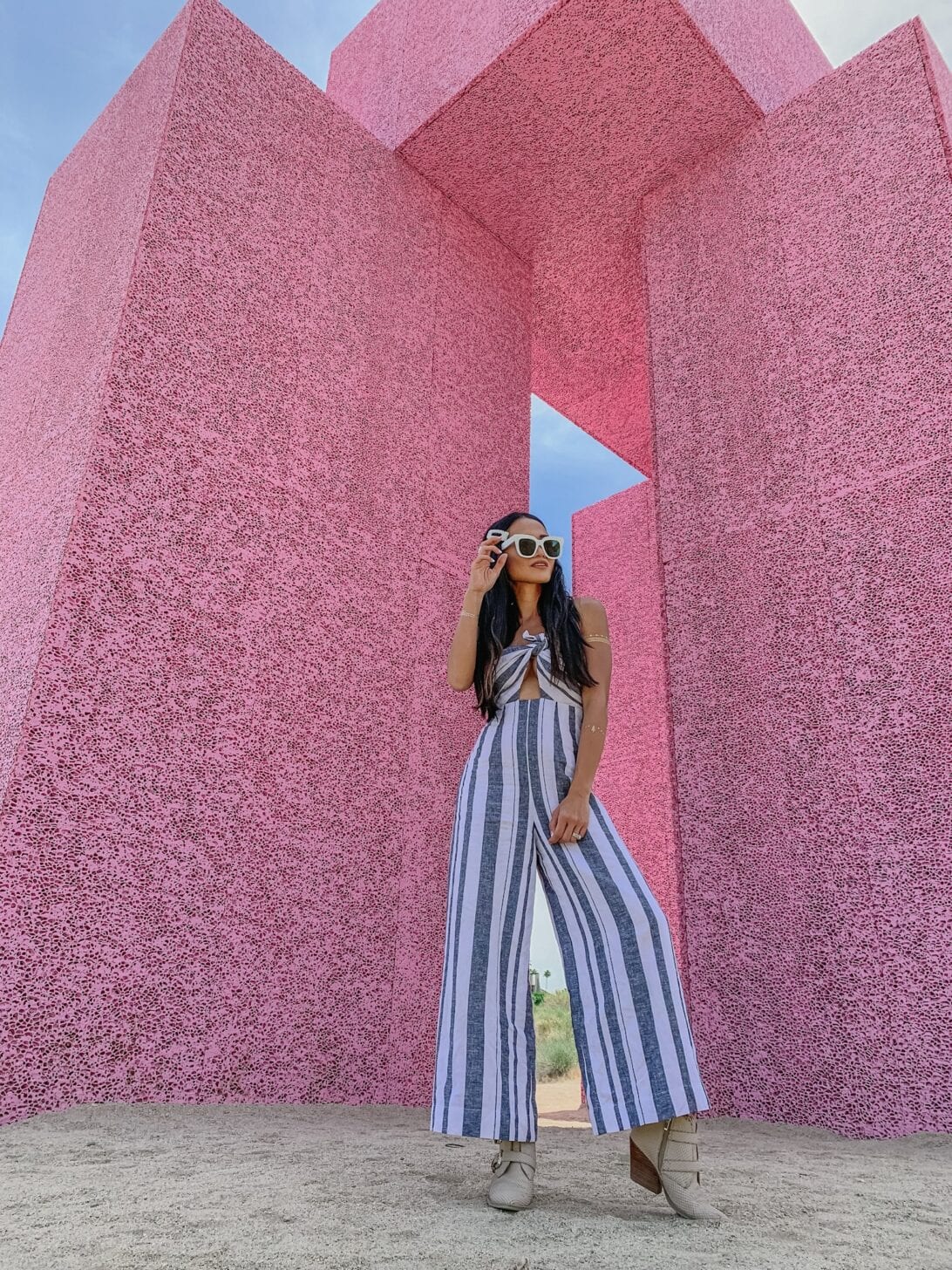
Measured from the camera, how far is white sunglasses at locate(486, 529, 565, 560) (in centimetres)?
168

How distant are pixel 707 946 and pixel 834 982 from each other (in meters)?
0.38

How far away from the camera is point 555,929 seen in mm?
1368

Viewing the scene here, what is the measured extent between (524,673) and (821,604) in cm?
133

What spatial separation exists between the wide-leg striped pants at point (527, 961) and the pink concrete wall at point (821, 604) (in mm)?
1026

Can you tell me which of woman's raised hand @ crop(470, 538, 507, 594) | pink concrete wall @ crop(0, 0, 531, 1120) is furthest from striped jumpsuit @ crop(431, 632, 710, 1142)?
pink concrete wall @ crop(0, 0, 531, 1120)

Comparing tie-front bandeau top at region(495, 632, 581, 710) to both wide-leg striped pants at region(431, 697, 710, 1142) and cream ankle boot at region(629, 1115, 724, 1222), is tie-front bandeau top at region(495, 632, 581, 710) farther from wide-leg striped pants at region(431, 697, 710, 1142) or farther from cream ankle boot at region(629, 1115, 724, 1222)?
cream ankle boot at region(629, 1115, 724, 1222)

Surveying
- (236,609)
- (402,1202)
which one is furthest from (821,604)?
(402,1202)

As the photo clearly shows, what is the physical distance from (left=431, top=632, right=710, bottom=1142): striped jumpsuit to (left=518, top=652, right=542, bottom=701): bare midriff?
3cm

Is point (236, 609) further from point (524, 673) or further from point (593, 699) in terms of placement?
point (593, 699)

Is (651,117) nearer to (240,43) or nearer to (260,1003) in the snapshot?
(240,43)

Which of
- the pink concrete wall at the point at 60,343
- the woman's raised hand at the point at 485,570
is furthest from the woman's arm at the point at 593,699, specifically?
the pink concrete wall at the point at 60,343

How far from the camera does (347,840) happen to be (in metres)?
2.51

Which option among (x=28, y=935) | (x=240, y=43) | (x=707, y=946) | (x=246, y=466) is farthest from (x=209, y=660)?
(x=240, y=43)

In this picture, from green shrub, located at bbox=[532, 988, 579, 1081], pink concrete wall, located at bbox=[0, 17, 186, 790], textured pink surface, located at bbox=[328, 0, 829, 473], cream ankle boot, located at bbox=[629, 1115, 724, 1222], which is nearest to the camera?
cream ankle boot, located at bbox=[629, 1115, 724, 1222]
